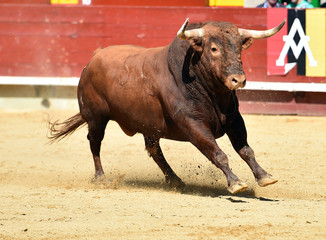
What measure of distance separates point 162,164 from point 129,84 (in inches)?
33.4

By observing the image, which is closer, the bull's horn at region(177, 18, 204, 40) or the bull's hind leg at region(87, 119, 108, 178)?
the bull's horn at region(177, 18, 204, 40)

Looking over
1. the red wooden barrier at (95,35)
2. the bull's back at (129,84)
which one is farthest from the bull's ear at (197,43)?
the red wooden barrier at (95,35)

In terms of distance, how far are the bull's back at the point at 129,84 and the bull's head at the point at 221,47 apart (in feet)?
1.52

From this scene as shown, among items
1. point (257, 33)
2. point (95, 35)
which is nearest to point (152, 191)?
point (257, 33)

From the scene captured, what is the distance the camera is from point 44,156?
7.78 meters

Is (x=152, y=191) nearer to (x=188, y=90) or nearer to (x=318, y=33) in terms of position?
(x=188, y=90)

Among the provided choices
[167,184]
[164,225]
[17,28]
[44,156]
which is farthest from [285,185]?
[17,28]

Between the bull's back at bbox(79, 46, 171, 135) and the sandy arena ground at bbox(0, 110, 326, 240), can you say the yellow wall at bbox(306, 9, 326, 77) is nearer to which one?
the sandy arena ground at bbox(0, 110, 326, 240)

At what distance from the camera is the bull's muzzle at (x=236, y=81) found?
16.1 ft

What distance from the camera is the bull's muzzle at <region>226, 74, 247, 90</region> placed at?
491 cm

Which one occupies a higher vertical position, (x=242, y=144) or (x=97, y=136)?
(x=242, y=144)

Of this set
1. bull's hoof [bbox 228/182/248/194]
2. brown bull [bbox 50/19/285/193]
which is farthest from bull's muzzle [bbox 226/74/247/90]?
bull's hoof [bbox 228/182/248/194]

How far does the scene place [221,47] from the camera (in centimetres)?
512

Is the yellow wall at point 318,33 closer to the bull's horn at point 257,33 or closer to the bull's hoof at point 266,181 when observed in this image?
the bull's horn at point 257,33
